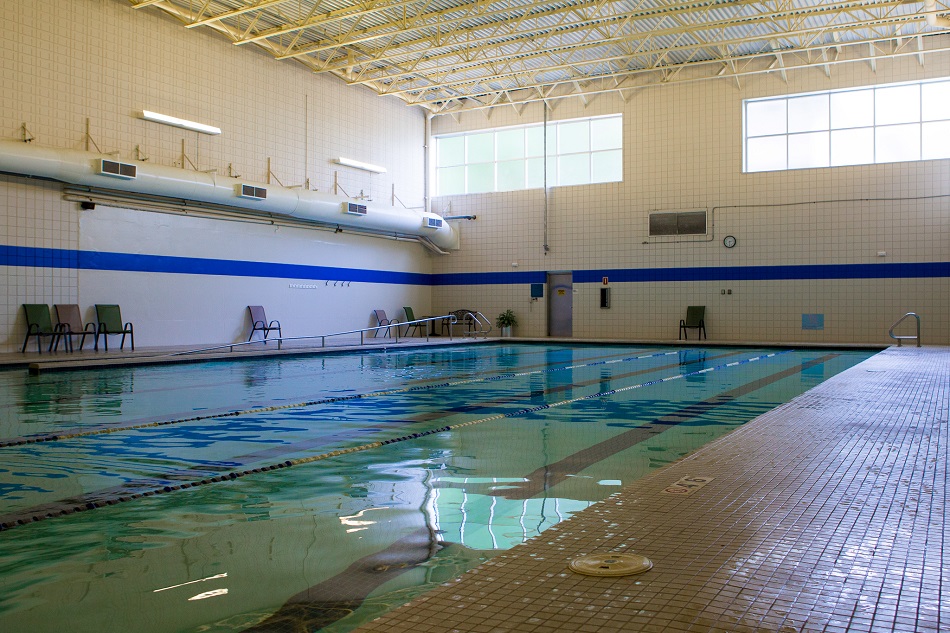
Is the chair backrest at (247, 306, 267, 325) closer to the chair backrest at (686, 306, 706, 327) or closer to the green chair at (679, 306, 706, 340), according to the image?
the green chair at (679, 306, 706, 340)

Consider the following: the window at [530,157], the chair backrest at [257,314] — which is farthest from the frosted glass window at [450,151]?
the chair backrest at [257,314]

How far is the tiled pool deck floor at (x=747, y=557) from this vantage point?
5.74 feet

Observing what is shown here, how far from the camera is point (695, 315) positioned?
19.0 m

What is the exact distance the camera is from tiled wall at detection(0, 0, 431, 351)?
12688 mm

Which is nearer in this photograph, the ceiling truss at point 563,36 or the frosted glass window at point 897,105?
the ceiling truss at point 563,36

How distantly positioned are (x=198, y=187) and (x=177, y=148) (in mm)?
1056

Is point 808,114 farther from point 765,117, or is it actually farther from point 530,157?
point 530,157

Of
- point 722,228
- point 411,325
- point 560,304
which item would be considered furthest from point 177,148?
point 722,228

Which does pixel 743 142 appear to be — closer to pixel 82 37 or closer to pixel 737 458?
pixel 82 37

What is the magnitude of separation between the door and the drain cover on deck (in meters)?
18.6

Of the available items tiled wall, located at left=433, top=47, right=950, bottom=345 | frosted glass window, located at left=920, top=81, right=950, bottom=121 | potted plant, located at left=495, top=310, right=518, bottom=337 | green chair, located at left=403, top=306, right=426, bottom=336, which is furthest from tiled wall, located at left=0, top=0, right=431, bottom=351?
frosted glass window, located at left=920, top=81, right=950, bottom=121

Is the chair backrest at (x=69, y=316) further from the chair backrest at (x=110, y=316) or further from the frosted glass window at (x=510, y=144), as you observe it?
the frosted glass window at (x=510, y=144)

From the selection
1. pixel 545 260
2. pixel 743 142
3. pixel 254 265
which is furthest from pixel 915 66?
pixel 254 265

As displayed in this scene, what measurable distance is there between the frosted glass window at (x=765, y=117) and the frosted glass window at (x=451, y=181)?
770 cm
